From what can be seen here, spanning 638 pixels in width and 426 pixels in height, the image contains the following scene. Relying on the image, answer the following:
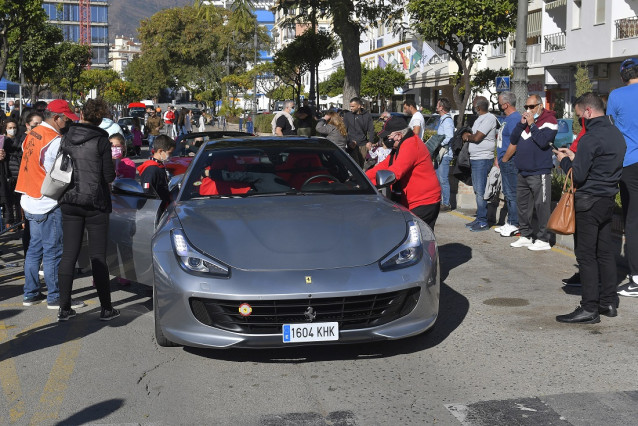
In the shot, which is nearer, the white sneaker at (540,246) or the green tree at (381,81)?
the white sneaker at (540,246)

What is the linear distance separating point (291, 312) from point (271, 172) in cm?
193

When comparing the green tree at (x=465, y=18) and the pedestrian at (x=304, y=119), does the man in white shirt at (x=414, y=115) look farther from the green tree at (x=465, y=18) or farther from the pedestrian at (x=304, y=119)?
the green tree at (x=465, y=18)

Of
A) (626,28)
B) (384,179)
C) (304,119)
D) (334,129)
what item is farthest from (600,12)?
(384,179)

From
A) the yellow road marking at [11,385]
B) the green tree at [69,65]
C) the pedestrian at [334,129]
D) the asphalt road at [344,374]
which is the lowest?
the yellow road marking at [11,385]

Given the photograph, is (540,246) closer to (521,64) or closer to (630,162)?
(630,162)

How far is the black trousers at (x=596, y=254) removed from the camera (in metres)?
7.43

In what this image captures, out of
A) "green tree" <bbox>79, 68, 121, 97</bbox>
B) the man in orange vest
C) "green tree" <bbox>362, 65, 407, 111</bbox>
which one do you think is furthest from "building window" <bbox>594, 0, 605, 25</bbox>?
"green tree" <bbox>79, 68, 121, 97</bbox>

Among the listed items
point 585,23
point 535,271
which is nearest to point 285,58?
point 585,23

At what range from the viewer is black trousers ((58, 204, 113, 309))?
306 inches

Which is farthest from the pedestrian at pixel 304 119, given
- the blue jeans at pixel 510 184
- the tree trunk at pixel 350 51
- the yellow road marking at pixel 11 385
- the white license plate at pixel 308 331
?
the white license plate at pixel 308 331

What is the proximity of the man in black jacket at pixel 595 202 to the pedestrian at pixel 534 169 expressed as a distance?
3233 mm

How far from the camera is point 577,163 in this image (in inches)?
294

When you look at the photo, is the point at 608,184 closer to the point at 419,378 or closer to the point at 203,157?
the point at 419,378

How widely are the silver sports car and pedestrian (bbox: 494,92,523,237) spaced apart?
539cm
